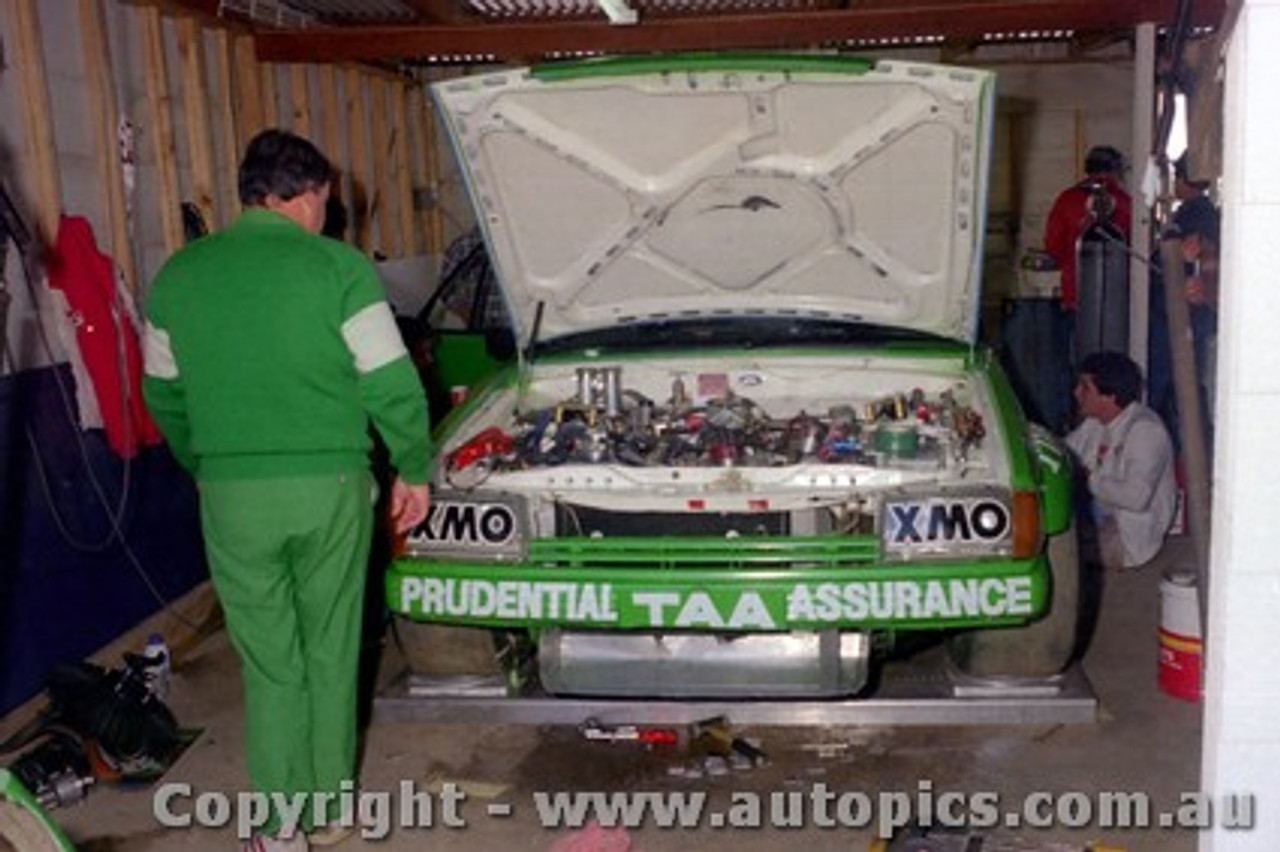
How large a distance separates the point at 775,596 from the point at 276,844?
1.60 m

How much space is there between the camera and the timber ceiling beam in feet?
23.1

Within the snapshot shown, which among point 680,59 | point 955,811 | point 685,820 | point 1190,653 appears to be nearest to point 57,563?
point 685,820

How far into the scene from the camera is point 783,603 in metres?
4.07

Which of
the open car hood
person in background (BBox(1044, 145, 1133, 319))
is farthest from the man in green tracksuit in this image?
person in background (BBox(1044, 145, 1133, 319))

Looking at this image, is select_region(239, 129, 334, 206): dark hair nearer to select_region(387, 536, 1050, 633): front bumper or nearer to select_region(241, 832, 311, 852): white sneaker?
select_region(387, 536, 1050, 633): front bumper

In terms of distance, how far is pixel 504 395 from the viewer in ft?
17.2

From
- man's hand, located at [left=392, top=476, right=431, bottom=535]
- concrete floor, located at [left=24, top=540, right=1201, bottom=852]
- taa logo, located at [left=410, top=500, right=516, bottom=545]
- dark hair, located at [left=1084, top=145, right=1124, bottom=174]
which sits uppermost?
dark hair, located at [left=1084, top=145, right=1124, bottom=174]

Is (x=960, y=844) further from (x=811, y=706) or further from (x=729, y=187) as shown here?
(x=729, y=187)

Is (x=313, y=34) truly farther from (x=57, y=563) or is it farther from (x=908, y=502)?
(x=908, y=502)

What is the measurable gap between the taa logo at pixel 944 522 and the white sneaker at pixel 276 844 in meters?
1.94

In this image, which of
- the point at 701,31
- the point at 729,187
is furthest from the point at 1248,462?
the point at 701,31

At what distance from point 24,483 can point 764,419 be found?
2772 mm

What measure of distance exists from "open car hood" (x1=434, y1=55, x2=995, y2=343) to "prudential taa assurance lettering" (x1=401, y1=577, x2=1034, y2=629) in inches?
54.4

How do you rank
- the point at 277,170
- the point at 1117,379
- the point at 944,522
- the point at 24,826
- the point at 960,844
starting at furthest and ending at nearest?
1. the point at 1117,379
2. the point at 944,522
3. the point at 277,170
4. the point at 960,844
5. the point at 24,826
